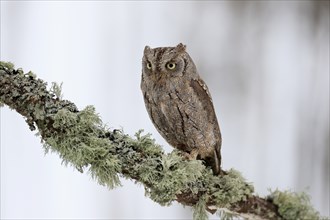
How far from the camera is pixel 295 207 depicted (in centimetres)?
129

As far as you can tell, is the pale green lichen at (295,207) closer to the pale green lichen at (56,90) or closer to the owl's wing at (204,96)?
the owl's wing at (204,96)

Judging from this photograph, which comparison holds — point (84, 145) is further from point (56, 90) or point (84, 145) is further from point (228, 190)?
point (228, 190)

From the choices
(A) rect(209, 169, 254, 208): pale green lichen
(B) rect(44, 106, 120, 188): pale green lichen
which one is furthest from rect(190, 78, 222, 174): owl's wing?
(B) rect(44, 106, 120, 188): pale green lichen

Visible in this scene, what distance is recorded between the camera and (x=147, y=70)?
1.61m

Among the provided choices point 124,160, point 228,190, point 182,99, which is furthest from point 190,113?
point 124,160

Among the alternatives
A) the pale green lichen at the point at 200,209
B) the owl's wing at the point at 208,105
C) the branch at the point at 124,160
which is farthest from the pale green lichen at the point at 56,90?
the owl's wing at the point at 208,105

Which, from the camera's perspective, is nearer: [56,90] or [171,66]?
[56,90]

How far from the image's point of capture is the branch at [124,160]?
A: 1.12m

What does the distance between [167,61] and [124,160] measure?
479 mm

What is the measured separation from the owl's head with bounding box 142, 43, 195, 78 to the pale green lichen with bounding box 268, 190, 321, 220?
0.48m

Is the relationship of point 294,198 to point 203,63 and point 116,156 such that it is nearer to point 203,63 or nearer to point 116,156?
point 116,156

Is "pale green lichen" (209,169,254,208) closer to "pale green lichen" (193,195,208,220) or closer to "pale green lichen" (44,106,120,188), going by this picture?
"pale green lichen" (193,195,208,220)

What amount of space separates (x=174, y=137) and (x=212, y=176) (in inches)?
12.8

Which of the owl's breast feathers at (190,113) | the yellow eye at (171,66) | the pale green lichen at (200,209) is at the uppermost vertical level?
the yellow eye at (171,66)
